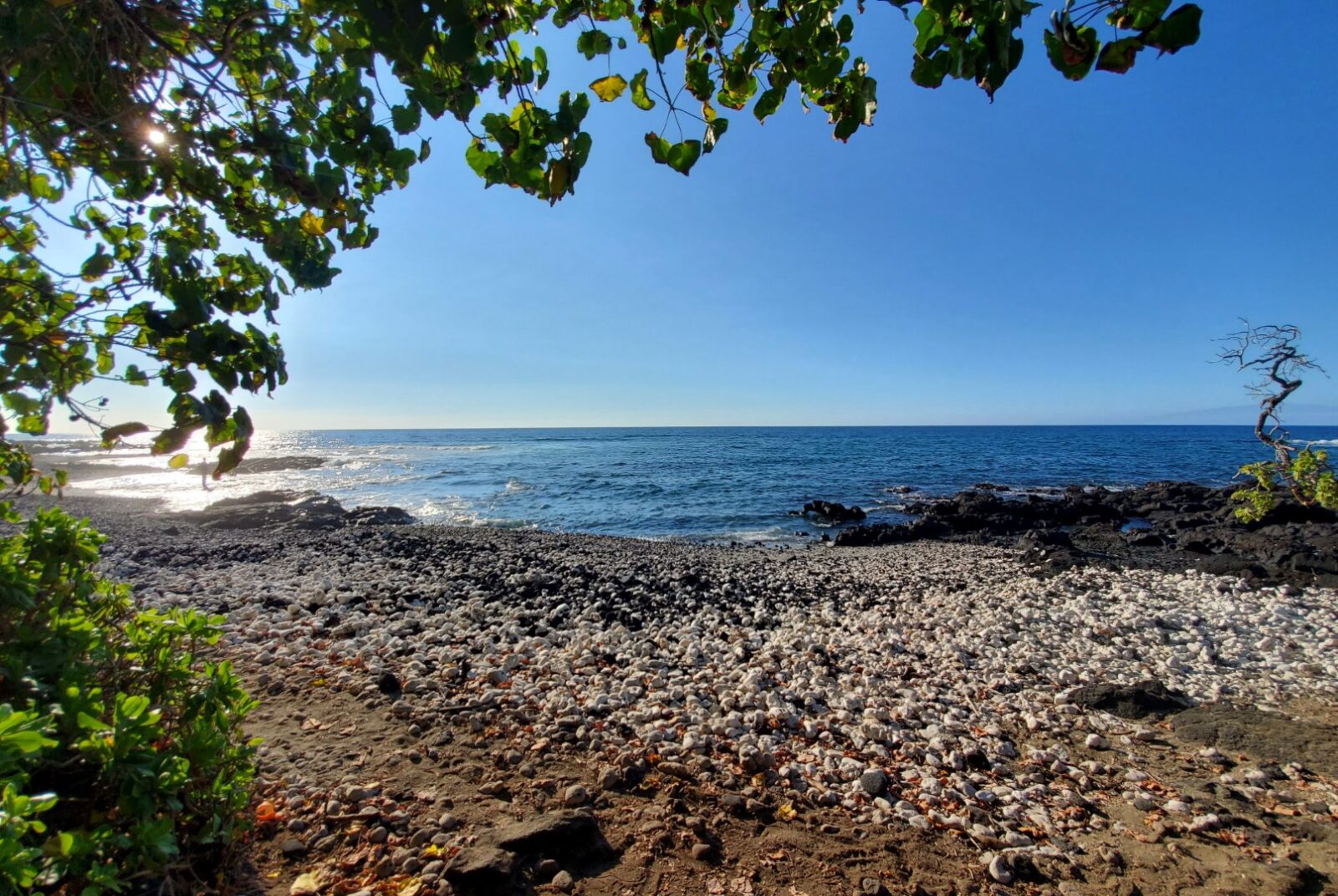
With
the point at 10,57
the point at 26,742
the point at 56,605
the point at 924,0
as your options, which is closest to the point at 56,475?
the point at 56,605

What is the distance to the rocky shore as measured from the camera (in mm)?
3375

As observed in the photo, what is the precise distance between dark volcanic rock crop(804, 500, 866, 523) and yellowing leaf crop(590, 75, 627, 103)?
22.4 m

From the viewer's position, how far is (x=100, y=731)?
6.90 feet

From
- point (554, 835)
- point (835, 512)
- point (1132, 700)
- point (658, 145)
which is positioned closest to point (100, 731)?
point (554, 835)

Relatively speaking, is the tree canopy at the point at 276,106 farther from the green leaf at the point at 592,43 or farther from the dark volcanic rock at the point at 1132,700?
the dark volcanic rock at the point at 1132,700

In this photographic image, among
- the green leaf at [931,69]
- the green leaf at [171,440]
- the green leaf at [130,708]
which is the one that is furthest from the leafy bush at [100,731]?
the green leaf at [931,69]

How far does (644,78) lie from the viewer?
2303 millimetres

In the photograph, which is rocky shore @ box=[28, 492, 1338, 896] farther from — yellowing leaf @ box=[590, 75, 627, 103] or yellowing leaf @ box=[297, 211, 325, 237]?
yellowing leaf @ box=[590, 75, 627, 103]

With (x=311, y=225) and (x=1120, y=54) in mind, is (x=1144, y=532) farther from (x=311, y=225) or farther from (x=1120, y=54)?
(x=311, y=225)

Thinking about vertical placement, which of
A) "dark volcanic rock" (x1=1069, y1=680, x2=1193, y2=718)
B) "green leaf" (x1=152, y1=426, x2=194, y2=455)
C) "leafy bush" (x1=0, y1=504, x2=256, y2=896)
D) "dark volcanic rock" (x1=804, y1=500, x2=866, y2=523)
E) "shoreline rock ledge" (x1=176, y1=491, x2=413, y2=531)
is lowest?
"dark volcanic rock" (x1=804, y1=500, x2=866, y2=523)

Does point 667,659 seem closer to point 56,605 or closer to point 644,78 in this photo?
point 56,605

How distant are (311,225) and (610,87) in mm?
1626

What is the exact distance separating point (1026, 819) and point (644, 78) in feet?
17.4

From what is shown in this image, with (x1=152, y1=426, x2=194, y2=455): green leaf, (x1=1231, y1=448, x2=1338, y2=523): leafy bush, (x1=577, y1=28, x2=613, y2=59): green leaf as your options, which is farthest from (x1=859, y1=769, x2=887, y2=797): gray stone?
(x1=1231, y1=448, x2=1338, y2=523): leafy bush
